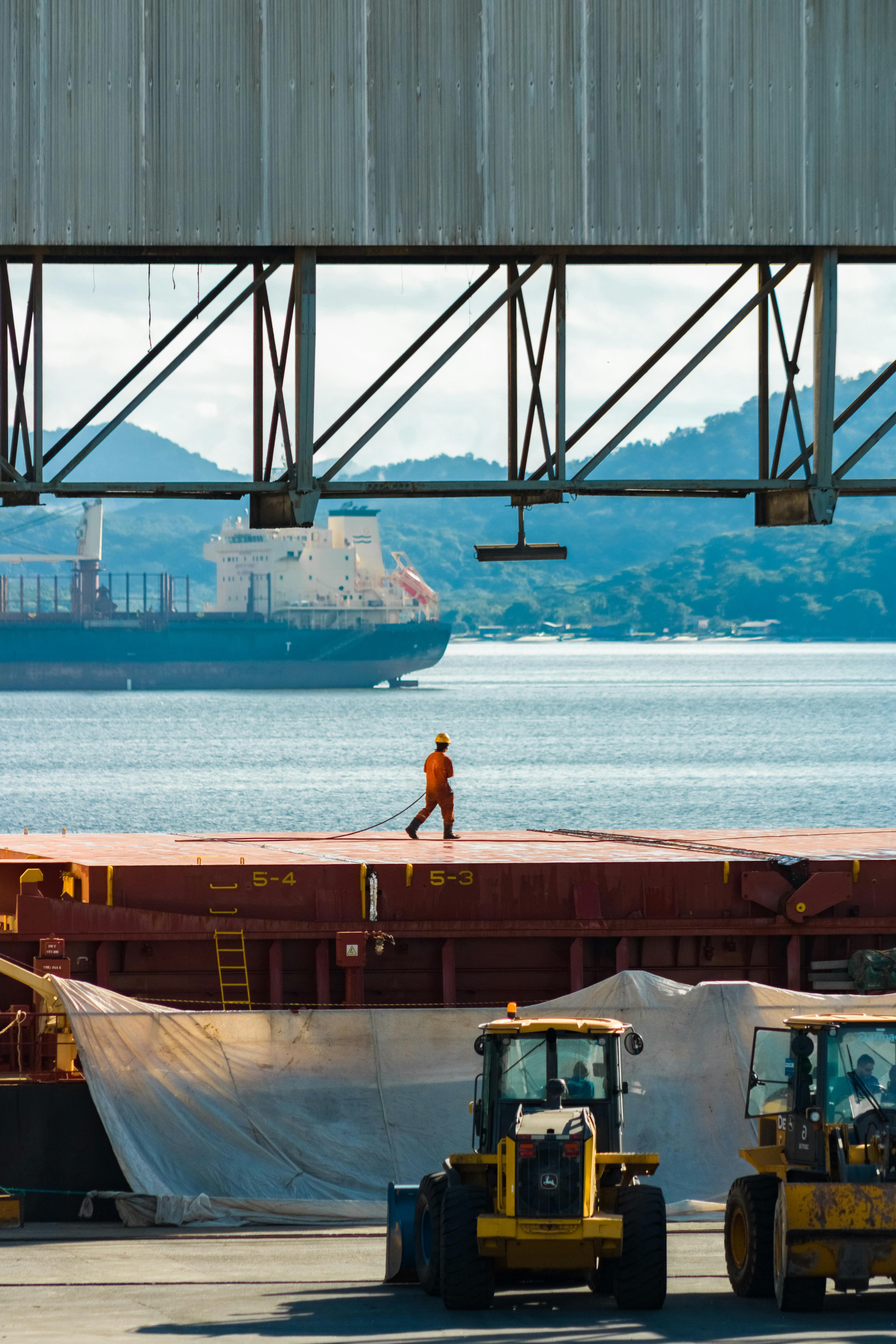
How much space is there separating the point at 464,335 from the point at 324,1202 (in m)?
8.63

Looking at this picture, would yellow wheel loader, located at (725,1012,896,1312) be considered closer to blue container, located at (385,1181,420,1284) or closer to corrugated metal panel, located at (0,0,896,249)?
blue container, located at (385,1181,420,1284)

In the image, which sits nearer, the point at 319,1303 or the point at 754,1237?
the point at 754,1237

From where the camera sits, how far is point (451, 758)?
113m

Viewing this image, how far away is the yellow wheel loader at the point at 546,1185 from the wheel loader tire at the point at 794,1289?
0.78 meters

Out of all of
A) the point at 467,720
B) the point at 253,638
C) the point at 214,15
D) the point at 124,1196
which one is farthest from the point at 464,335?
the point at 253,638

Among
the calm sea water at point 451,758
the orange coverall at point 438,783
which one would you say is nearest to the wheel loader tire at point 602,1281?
the orange coverall at point 438,783

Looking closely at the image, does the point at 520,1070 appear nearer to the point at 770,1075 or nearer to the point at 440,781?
the point at 770,1075

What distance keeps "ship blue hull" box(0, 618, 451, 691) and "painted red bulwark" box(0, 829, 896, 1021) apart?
169608 mm

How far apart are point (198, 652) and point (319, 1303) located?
7037 inches

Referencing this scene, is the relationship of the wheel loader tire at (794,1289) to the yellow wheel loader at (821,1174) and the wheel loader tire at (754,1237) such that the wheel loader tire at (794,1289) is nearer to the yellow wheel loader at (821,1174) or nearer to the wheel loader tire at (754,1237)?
the yellow wheel loader at (821,1174)

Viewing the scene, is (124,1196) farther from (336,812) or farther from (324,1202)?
(336,812)

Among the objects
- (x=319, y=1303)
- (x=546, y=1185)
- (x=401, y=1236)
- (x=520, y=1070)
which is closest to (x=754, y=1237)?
(x=546, y=1185)

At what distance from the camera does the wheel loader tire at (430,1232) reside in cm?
1253

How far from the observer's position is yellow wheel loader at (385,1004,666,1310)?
1170 centimetres
